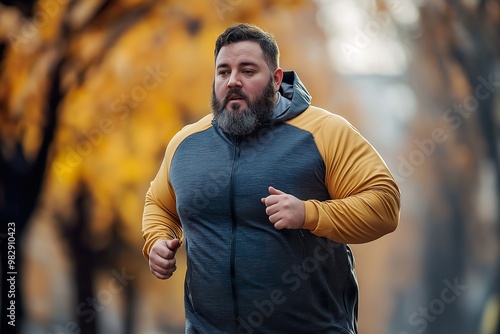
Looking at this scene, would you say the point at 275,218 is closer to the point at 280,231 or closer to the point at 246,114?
the point at 280,231

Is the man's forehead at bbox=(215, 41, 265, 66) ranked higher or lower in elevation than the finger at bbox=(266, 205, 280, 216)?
higher

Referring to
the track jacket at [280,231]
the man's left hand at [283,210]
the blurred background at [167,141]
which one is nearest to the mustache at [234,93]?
the track jacket at [280,231]

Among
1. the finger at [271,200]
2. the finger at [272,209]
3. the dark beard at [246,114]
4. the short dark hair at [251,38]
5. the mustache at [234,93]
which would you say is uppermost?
the short dark hair at [251,38]

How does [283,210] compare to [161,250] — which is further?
[161,250]

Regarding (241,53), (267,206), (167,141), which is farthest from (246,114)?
(167,141)

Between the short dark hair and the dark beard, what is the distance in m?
0.10

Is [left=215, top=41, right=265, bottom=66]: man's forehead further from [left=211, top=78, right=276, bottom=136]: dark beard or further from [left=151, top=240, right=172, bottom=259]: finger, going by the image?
[left=151, top=240, right=172, bottom=259]: finger

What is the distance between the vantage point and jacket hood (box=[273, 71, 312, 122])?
8.66 ft

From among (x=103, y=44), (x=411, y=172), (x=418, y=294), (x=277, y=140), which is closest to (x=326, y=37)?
(x=411, y=172)

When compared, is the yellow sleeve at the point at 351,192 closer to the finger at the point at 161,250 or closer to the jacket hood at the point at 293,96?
the jacket hood at the point at 293,96

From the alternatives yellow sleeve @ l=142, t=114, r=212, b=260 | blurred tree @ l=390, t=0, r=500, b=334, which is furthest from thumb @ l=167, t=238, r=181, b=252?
blurred tree @ l=390, t=0, r=500, b=334

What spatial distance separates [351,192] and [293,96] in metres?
0.46

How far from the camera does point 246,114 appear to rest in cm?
256

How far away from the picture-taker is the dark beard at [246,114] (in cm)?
256
